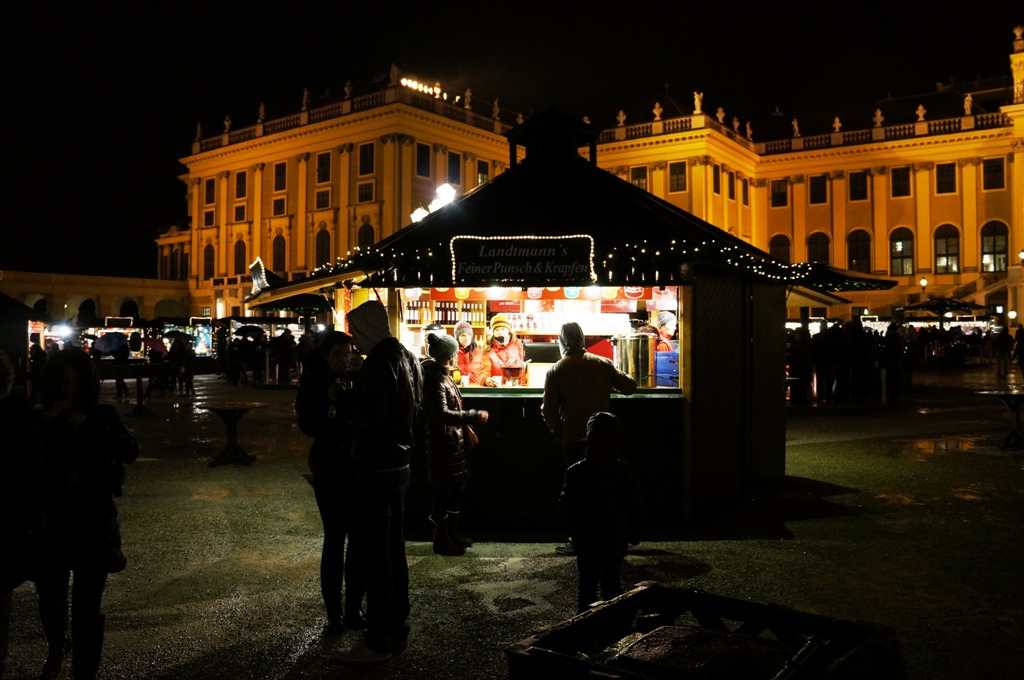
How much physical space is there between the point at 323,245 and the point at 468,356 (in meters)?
48.5

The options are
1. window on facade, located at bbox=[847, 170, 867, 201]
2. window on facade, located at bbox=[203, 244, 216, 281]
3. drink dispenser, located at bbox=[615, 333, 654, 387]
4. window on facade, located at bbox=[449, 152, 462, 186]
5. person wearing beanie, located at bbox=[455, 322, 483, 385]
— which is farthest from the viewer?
window on facade, located at bbox=[203, 244, 216, 281]

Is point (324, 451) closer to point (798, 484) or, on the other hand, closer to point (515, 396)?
point (515, 396)

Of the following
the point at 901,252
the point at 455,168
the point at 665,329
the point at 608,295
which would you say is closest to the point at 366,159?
the point at 455,168

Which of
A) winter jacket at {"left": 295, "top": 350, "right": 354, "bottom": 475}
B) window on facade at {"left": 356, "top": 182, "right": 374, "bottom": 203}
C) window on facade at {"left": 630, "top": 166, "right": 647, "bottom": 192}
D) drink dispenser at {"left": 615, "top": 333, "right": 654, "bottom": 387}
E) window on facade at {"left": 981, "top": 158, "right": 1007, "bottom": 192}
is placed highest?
window on facade at {"left": 630, "top": 166, "right": 647, "bottom": 192}

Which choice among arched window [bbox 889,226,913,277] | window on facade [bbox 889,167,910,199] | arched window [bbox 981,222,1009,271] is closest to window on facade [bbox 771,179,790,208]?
window on facade [bbox 889,167,910,199]

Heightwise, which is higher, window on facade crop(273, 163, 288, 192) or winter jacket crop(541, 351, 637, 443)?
window on facade crop(273, 163, 288, 192)

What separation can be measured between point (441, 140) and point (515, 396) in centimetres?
4726

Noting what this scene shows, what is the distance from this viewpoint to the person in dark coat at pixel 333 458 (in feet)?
15.5

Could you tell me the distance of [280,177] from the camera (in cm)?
5775

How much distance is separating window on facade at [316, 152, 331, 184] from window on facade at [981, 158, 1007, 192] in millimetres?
39506

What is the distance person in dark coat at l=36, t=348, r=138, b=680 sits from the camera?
3.91 meters

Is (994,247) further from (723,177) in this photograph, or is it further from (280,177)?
(280,177)

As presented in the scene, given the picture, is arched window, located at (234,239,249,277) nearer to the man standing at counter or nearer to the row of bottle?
the row of bottle

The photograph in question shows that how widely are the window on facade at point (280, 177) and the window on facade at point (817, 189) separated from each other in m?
34.2
